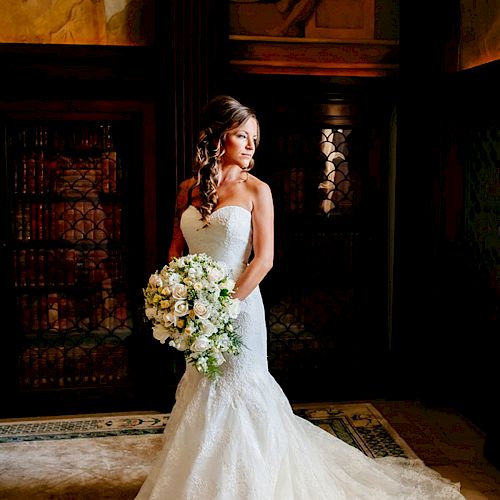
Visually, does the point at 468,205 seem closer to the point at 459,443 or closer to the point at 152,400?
the point at 459,443

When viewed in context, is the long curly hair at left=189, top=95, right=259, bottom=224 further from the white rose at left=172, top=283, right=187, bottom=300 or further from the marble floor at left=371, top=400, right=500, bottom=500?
the marble floor at left=371, top=400, right=500, bottom=500

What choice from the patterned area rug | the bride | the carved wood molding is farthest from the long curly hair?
the carved wood molding

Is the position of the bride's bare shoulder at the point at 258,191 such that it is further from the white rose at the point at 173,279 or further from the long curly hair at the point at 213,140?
the white rose at the point at 173,279

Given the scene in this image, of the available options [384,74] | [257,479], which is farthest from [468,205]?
[257,479]

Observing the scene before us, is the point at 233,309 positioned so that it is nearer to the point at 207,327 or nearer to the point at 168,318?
the point at 207,327

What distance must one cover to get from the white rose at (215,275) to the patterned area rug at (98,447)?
1.57 m

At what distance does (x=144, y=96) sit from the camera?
5539 mm

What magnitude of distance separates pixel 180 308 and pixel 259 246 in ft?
1.98

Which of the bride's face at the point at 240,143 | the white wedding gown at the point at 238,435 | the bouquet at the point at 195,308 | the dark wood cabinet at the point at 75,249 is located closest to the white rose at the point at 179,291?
the bouquet at the point at 195,308

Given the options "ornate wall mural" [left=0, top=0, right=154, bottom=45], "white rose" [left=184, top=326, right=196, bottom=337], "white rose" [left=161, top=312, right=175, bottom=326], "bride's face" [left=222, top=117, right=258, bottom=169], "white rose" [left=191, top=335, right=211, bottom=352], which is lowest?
"white rose" [left=191, top=335, right=211, bottom=352]

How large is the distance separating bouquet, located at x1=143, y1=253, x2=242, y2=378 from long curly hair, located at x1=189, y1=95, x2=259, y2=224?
405 millimetres

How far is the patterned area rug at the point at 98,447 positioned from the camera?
4.33 metres

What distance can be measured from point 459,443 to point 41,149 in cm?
354

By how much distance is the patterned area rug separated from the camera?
4332 millimetres
